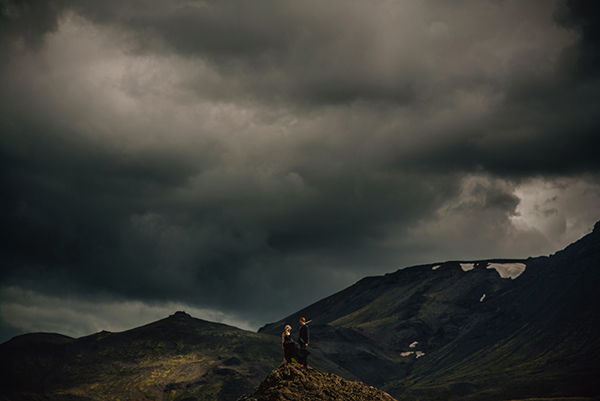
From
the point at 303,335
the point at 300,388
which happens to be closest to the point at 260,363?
the point at 303,335

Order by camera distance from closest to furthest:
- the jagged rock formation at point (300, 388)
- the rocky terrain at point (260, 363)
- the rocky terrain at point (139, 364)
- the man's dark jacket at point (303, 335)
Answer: the jagged rock formation at point (300, 388) < the man's dark jacket at point (303, 335) < the rocky terrain at point (260, 363) < the rocky terrain at point (139, 364)

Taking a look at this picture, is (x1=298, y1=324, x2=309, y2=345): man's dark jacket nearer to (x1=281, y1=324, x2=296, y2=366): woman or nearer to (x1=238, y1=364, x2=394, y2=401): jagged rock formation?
(x1=281, y1=324, x2=296, y2=366): woman

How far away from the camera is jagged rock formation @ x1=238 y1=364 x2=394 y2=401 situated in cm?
2753

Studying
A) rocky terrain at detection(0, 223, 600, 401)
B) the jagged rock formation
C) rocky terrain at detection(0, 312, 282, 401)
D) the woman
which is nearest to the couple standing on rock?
the woman

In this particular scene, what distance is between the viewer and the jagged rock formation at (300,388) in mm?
27531

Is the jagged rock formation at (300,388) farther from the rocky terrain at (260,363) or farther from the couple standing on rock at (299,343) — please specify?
the rocky terrain at (260,363)

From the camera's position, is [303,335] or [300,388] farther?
[303,335]

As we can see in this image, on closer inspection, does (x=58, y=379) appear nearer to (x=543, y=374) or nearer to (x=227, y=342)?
(x=227, y=342)

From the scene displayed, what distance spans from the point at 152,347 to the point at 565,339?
136 metres

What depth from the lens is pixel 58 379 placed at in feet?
523

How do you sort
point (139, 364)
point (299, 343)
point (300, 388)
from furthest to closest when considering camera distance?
point (139, 364) < point (299, 343) < point (300, 388)

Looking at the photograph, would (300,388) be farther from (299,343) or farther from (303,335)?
(303,335)

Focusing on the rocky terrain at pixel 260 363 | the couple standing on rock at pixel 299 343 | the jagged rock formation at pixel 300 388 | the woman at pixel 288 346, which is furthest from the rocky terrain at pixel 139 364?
the couple standing on rock at pixel 299 343

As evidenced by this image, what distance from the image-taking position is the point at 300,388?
28.2m
